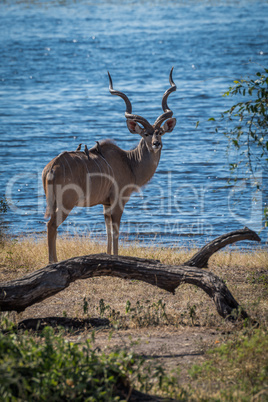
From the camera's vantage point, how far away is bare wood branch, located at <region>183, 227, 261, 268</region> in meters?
6.78

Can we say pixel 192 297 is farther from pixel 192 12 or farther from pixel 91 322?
pixel 192 12

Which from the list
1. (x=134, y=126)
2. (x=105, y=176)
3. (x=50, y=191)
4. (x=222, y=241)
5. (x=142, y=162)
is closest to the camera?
(x=222, y=241)

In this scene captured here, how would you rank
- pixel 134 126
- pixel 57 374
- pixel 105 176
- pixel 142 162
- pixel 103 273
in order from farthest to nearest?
pixel 142 162 < pixel 134 126 < pixel 105 176 < pixel 103 273 < pixel 57 374

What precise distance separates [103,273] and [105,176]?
232cm

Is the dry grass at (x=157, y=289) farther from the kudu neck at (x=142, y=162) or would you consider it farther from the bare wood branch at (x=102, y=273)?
the kudu neck at (x=142, y=162)

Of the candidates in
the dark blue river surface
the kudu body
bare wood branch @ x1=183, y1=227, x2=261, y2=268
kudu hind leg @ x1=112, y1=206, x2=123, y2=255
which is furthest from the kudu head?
bare wood branch @ x1=183, y1=227, x2=261, y2=268

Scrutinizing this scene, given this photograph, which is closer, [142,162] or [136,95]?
[142,162]

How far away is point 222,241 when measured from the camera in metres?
6.78

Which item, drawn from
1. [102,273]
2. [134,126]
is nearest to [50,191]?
[102,273]

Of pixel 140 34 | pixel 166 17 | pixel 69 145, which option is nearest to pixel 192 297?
pixel 69 145

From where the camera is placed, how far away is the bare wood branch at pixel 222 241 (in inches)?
267

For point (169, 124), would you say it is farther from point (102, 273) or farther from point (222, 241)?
point (102, 273)

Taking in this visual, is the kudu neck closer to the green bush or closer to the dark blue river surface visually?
the dark blue river surface

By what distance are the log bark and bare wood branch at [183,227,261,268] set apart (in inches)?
37.8
